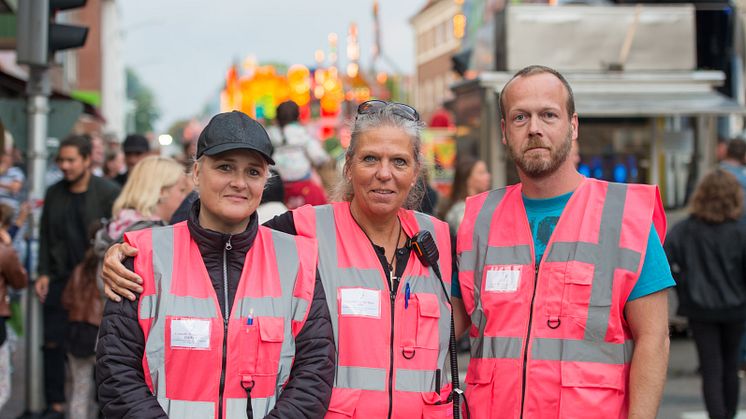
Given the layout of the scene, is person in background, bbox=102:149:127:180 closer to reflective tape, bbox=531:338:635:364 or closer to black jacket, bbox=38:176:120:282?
black jacket, bbox=38:176:120:282

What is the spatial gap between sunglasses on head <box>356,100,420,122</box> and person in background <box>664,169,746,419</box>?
479cm

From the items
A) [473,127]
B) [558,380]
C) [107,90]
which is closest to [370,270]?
[558,380]

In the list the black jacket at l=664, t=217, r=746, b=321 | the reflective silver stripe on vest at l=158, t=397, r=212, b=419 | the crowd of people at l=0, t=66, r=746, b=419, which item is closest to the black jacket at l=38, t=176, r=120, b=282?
the crowd of people at l=0, t=66, r=746, b=419

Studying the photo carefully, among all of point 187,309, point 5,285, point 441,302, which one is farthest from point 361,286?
point 5,285

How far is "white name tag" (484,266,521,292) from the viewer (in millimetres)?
3750

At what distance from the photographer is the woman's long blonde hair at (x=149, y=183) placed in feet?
20.2

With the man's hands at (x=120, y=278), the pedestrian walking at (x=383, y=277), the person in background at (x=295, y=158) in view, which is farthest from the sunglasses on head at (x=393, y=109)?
the person in background at (x=295, y=158)

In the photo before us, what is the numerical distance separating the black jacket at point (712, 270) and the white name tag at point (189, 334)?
18.5 ft

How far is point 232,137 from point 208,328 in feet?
2.13

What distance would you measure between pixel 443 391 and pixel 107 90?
58655mm

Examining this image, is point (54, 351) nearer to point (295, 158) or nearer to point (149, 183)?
point (295, 158)

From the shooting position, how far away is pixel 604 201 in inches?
149

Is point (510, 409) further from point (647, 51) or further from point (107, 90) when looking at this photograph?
point (107, 90)

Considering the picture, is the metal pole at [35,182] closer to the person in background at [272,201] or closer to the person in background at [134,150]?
the person in background at [134,150]
